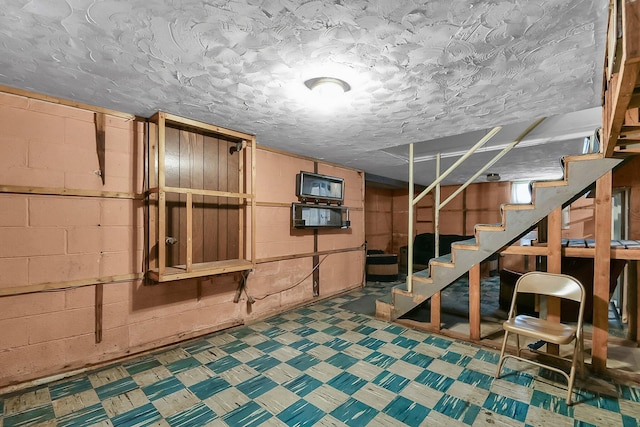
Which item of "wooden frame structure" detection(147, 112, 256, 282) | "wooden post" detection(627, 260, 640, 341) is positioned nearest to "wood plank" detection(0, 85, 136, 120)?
"wooden frame structure" detection(147, 112, 256, 282)

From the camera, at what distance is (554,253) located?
105 inches

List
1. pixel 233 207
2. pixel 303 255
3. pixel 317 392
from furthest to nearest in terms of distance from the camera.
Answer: pixel 303 255 → pixel 233 207 → pixel 317 392

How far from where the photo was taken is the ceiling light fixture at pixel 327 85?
2006 mm

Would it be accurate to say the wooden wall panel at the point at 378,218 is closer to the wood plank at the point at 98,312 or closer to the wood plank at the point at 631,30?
the wood plank at the point at 98,312

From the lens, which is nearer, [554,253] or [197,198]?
[554,253]

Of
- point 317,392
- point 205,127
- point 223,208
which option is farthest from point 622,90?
point 223,208

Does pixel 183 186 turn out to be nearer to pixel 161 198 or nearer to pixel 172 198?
pixel 172 198

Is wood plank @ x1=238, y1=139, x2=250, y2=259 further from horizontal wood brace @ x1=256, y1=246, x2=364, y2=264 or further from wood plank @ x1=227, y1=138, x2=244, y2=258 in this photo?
horizontal wood brace @ x1=256, y1=246, x2=364, y2=264

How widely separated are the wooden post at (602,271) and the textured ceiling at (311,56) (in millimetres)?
780

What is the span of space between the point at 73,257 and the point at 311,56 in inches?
102

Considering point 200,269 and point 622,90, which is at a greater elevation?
point 622,90

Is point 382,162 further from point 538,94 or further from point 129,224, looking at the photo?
point 129,224

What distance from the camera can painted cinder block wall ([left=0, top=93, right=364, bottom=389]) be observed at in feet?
7.22

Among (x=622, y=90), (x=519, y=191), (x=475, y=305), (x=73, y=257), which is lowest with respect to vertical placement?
(x=475, y=305)
